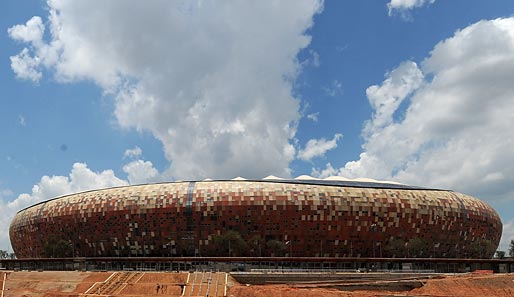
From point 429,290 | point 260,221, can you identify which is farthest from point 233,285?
point 260,221

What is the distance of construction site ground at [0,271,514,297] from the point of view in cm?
5944

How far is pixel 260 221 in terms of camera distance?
91688 mm

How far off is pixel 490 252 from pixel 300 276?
58.6 meters

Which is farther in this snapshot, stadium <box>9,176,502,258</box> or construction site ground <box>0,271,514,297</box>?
stadium <box>9,176,502,258</box>

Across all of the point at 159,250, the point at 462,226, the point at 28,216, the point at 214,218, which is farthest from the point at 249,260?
the point at 28,216

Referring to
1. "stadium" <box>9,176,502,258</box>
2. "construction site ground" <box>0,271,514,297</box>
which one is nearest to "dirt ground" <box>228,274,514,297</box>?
"construction site ground" <box>0,271,514,297</box>

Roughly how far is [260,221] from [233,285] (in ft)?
93.7

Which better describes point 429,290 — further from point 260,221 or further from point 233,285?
point 260,221

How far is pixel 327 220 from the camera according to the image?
303 feet

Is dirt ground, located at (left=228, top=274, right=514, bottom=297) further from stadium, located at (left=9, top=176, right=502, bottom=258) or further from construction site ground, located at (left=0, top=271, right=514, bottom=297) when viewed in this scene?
stadium, located at (left=9, top=176, right=502, bottom=258)

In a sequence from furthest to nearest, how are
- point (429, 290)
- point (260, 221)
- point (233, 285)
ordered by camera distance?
1. point (260, 221)
2. point (429, 290)
3. point (233, 285)

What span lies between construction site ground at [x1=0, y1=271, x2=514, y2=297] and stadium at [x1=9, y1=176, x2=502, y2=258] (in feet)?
67.7

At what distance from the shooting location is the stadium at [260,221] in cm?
9156

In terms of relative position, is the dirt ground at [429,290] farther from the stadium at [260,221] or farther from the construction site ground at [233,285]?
the stadium at [260,221]
